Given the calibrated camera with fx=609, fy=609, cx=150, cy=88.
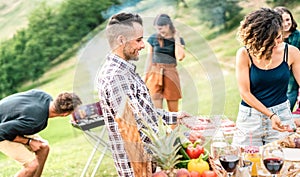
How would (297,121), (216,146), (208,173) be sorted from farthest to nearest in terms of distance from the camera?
(297,121) → (216,146) → (208,173)

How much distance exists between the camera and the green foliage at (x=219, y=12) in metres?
10.2

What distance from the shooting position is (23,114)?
4.03 m

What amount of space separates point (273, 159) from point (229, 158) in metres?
0.17

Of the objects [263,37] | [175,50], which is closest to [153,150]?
[263,37]

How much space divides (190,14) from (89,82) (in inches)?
300

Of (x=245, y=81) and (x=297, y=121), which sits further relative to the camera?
(x=297, y=121)

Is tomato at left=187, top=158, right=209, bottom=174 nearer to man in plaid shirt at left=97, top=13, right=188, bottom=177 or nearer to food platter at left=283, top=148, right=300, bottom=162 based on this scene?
man in plaid shirt at left=97, top=13, right=188, bottom=177

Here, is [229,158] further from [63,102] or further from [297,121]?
[63,102]

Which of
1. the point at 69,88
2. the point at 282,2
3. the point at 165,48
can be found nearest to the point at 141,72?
the point at 165,48

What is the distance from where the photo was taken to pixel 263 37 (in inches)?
121

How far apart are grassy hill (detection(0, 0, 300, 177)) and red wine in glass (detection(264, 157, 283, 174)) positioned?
46 centimetres

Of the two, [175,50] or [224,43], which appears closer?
[175,50]

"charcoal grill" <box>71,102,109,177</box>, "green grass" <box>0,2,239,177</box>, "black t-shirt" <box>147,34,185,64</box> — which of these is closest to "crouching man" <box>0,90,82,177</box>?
"charcoal grill" <box>71,102,109,177</box>

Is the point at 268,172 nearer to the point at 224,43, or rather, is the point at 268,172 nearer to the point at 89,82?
the point at 89,82
